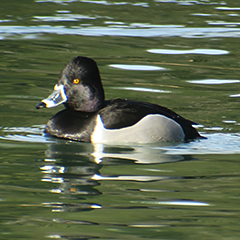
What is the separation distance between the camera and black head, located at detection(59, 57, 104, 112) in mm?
7750

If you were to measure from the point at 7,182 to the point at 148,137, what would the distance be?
223 cm

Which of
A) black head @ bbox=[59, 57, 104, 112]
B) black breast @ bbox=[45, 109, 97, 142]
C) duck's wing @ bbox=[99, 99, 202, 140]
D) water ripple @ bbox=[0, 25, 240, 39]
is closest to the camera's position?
duck's wing @ bbox=[99, 99, 202, 140]

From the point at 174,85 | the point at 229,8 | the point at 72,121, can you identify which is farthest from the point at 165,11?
the point at 72,121

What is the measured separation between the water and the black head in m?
0.61

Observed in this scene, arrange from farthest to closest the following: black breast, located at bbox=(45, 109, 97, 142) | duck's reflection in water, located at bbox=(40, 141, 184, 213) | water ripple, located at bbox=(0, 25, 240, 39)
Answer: water ripple, located at bbox=(0, 25, 240, 39) → black breast, located at bbox=(45, 109, 97, 142) → duck's reflection in water, located at bbox=(40, 141, 184, 213)

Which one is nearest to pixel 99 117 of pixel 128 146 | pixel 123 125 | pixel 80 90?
pixel 123 125

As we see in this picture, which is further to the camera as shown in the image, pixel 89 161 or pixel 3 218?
pixel 89 161

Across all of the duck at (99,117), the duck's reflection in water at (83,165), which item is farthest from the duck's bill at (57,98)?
the duck's reflection in water at (83,165)

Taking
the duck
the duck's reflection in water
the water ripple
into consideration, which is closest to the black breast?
the duck

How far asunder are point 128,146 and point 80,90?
101 cm

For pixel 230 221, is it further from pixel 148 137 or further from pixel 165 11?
pixel 165 11

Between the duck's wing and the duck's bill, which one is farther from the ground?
the duck's bill

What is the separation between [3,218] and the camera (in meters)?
4.61

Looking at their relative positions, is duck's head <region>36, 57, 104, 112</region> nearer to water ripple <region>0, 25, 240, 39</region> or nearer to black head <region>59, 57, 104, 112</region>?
black head <region>59, 57, 104, 112</region>
